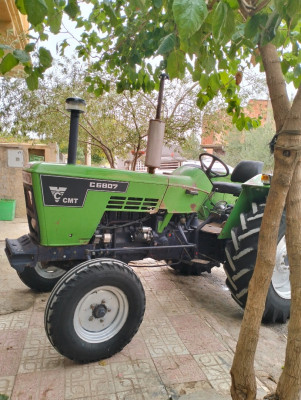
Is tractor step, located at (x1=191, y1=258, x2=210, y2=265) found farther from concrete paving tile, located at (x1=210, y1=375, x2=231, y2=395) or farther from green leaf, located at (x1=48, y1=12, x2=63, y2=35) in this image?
green leaf, located at (x1=48, y1=12, x2=63, y2=35)

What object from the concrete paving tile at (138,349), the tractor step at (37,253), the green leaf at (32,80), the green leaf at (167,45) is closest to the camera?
the green leaf at (167,45)

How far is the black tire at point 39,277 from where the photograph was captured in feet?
11.5

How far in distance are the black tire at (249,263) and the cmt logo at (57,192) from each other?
1.68m

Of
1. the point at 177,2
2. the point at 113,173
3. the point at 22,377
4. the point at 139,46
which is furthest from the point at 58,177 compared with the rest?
the point at 177,2

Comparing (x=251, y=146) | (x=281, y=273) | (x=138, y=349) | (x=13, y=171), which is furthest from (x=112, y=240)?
(x=251, y=146)

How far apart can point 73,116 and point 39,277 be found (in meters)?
1.82

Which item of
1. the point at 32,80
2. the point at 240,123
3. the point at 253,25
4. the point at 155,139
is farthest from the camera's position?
the point at 240,123

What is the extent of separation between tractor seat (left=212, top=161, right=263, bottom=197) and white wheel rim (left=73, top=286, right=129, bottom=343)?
185 centimetres

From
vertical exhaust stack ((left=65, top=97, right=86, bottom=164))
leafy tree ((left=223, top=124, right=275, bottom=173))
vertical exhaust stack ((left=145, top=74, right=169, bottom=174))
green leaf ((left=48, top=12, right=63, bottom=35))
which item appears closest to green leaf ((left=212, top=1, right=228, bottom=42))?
green leaf ((left=48, top=12, right=63, bottom=35))

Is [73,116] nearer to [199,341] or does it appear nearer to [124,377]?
[124,377]

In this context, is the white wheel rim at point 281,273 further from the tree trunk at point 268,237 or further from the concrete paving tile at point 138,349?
the tree trunk at point 268,237

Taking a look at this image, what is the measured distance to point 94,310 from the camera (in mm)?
2500

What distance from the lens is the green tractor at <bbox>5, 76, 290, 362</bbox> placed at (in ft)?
7.93

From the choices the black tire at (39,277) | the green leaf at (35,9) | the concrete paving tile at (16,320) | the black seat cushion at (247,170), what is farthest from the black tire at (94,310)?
the black seat cushion at (247,170)
